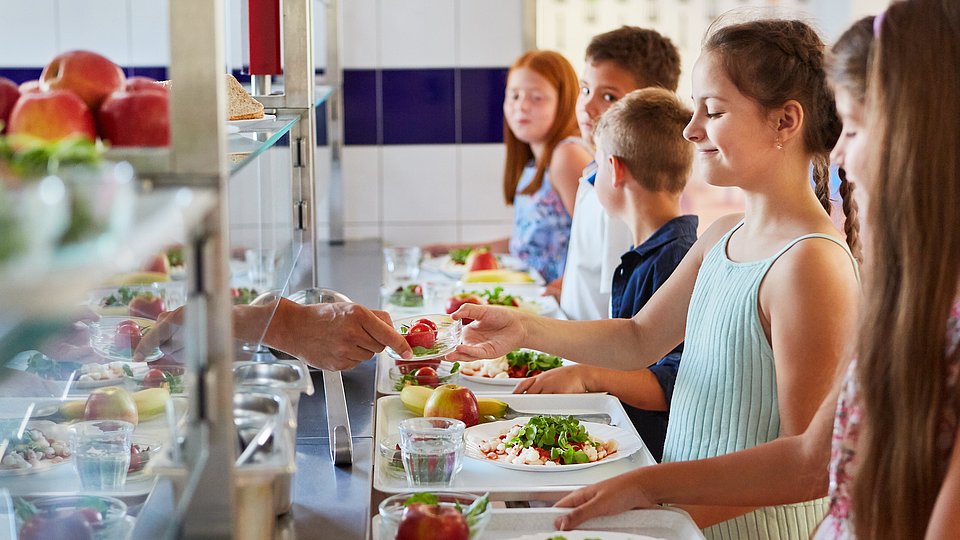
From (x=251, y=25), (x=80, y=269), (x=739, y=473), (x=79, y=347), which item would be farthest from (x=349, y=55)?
(x=80, y=269)

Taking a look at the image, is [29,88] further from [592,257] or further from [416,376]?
[592,257]

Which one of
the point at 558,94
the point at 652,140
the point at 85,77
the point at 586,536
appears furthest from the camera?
the point at 558,94

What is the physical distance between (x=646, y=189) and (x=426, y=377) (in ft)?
2.31

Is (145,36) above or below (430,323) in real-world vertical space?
above

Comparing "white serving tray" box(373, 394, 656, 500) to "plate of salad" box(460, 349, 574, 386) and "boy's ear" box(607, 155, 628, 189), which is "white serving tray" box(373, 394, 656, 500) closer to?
"plate of salad" box(460, 349, 574, 386)

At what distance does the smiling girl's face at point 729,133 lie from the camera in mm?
1621

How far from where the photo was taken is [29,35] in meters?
3.67

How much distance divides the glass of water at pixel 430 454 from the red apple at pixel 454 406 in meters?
0.28

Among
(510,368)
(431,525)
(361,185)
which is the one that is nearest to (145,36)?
(361,185)

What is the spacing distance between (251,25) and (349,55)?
2.34m

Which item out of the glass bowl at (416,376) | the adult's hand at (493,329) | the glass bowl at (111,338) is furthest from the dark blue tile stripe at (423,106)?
the glass bowl at (111,338)

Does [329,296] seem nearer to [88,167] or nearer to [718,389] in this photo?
[718,389]

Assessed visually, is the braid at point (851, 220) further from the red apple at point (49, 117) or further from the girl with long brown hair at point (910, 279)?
the red apple at point (49, 117)

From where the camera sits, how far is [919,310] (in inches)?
42.8
